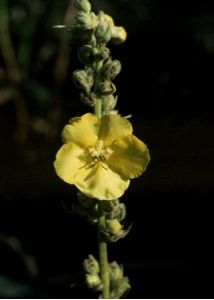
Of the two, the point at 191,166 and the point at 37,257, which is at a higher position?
the point at 191,166

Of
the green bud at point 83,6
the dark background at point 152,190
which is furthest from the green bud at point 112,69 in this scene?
the dark background at point 152,190

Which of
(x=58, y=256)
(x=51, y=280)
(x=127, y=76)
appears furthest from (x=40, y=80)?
(x=51, y=280)

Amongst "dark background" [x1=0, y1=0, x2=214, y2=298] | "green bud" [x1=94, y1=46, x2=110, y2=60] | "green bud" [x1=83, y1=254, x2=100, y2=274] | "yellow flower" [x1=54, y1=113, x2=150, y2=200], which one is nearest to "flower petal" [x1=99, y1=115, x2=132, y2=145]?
"yellow flower" [x1=54, y1=113, x2=150, y2=200]

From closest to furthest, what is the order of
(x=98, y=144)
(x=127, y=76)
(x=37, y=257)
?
(x=98, y=144), (x=37, y=257), (x=127, y=76)

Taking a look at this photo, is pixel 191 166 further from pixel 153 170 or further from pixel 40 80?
pixel 40 80

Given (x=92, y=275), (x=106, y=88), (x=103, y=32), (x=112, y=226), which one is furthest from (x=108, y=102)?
(x=92, y=275)

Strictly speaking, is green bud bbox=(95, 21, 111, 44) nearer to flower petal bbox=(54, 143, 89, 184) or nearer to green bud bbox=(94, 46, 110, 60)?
green bud bbox=(94, 46, 110, 60)

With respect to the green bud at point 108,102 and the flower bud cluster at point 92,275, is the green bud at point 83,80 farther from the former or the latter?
the flower bud cluster at point 92,275
